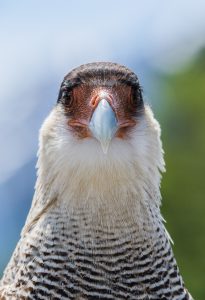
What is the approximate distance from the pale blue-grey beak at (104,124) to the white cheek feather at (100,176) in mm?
172

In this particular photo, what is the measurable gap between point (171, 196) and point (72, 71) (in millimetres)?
19979

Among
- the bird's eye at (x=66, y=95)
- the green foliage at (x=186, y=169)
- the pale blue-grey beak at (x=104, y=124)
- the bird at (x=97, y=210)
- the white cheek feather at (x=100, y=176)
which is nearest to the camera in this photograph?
the pale blue-grey beak at (x=104, y=124)

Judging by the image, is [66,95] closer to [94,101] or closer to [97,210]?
[94,101]

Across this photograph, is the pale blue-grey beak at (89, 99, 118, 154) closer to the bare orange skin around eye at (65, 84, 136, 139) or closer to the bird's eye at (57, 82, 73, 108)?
the bare orange skin around eye at (65, 84, 136, 139)

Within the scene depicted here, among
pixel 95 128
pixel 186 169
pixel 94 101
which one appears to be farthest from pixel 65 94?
pixel 186 169

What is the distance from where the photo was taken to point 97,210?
7027 millimetres

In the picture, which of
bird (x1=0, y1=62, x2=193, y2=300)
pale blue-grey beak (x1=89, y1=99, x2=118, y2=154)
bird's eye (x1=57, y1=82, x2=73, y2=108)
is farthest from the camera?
bird's eye (x1=57, y1=82, x2=73, y2=108)

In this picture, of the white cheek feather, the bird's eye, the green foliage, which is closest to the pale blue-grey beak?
the white cheek feather

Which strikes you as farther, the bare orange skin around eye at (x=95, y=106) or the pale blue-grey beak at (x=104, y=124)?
the bare orange skin around eye at (x=95, y=106)

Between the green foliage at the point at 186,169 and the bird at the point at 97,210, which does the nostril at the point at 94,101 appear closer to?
the bird at the point at 97,210

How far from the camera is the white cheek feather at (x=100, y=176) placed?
7.01m

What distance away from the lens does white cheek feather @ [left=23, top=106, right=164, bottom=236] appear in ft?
23.0

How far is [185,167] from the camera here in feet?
92.4

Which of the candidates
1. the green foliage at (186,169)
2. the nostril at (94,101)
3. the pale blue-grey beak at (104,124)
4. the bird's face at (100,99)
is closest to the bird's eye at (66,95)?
the bird's face at (100,99)
